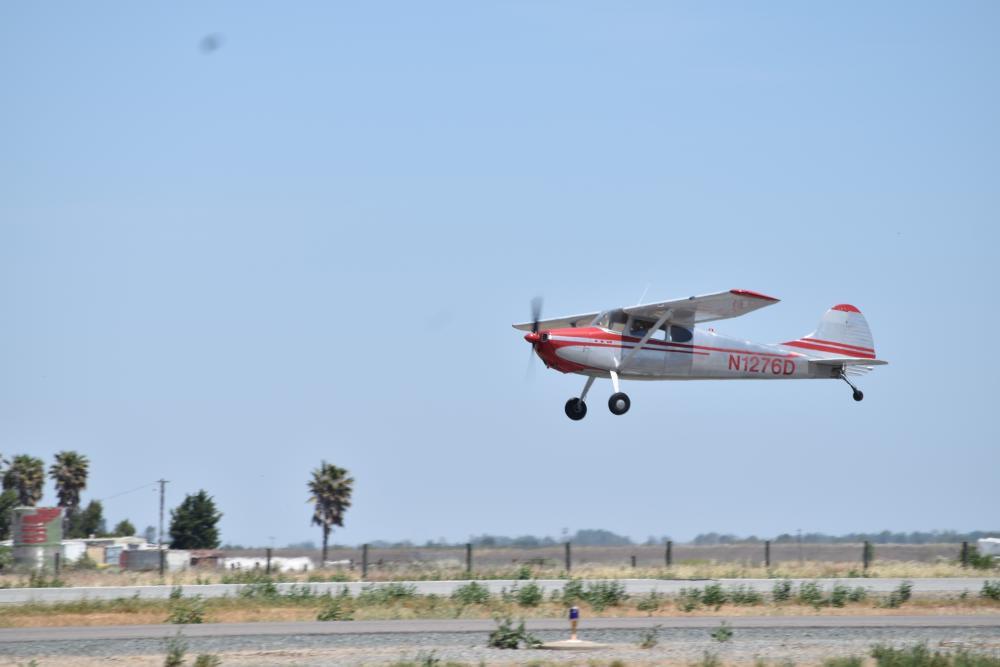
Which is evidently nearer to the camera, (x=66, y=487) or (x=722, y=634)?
(x=722, y=634)

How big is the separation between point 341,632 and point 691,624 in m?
7.00

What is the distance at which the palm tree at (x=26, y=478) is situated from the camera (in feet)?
290

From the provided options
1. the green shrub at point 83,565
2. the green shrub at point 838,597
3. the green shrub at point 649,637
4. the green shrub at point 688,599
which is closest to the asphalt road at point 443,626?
the green shrub at point 649,637

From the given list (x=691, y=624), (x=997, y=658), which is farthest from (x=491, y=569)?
(x=997, y=658)

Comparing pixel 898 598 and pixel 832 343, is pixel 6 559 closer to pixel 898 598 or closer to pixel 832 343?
pixel 832 343

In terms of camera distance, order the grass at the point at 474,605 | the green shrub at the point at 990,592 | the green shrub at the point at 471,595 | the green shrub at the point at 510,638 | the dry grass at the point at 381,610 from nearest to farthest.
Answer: the green shrub at the point at 510,638 → the dry grass at the point at 381,610 → the grass at the point at 474,605 → the green shrub at the point at 471,595 → the green shrub at the point at 990,592

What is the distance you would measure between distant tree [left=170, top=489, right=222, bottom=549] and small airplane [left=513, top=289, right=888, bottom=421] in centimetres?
4500

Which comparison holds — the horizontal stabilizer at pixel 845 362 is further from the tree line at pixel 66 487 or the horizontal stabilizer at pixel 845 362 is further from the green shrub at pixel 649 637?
the tree line at pixel 66 487

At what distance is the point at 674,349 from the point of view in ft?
119

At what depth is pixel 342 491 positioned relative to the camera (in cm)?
7938

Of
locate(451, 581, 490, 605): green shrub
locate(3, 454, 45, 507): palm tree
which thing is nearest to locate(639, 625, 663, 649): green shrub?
locate(451, 581, 490, 605): green shrub

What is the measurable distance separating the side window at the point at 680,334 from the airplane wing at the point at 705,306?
229 mm

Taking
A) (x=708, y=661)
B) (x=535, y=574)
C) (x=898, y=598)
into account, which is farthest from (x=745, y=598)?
(x=708, y=661)

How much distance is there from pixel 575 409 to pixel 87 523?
64091 mm
